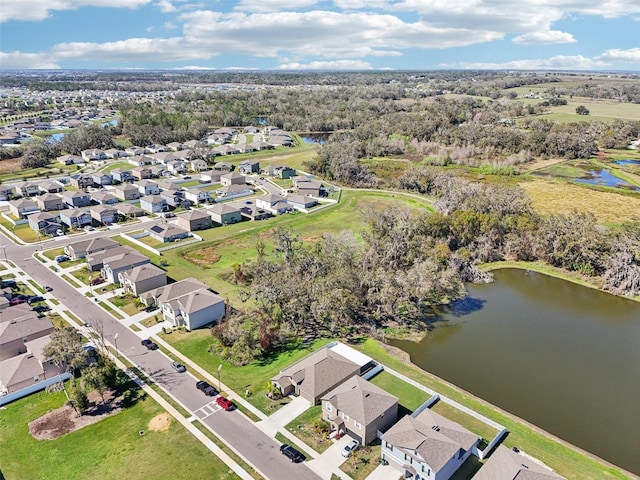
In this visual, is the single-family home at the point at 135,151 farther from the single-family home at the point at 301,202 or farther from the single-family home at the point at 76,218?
the single-family home at the point at 301,202

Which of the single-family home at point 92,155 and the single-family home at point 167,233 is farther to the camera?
the single-family home at point 92,155

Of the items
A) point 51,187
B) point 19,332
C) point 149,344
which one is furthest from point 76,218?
point 149,344

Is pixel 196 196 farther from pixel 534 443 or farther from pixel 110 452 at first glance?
pixel 534 443

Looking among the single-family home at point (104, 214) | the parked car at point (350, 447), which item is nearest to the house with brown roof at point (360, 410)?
the parked car at point (350, 447)

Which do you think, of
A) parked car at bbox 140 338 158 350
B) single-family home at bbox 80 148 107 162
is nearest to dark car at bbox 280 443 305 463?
parked car at bbox 140 338 158 350

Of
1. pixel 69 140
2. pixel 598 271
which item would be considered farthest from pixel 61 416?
pixel 69 140

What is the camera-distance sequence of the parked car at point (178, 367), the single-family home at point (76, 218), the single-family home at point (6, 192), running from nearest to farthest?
the parked car at point (178, 367) < the single-family home at point (76, 218) < the single-family home at point (6, 192)

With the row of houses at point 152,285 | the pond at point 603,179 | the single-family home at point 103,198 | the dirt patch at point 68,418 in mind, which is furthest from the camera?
the pond at point 603,179
